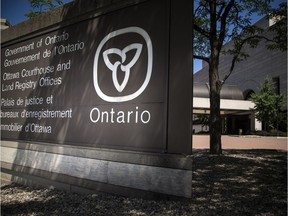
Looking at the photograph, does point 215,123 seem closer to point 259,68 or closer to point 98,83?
point 98,83

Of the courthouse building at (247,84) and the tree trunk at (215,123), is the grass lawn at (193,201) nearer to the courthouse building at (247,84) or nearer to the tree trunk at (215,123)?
the tree trunk at (215,123)

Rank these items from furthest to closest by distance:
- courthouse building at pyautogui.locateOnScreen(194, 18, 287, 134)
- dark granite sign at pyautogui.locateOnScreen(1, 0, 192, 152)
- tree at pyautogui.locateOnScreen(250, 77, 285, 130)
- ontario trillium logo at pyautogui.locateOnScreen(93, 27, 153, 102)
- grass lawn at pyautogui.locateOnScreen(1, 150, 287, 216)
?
1. courthouse building at pyautogui.locateOnScreen(194, 18, 287, 134)
2. tree at pyautogui.locateOnScreen(250, 77, 285, 130)
3. ontario trillium logo at pyautogui.locateOnScreen(93, 27, 153, 102)
4. dark granite sign at pyautogui.locateOnScreen(1, 0, 192, 152)
5. grass lawn at pyautogui.locateOnScreen(1, 150, 287, 216)

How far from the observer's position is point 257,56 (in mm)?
54594

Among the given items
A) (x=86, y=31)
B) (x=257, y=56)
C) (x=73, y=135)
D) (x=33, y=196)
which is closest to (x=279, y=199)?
(x=73, y=135)

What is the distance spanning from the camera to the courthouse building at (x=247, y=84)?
157 ft

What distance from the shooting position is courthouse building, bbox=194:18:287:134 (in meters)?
48.0

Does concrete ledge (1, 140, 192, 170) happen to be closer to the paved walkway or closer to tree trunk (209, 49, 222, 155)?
tree trunk (209, 49, 222, 155)

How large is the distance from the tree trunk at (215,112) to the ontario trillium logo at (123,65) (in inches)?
238

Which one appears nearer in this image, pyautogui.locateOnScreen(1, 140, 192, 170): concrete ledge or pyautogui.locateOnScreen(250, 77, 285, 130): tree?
pyautogui.locateOnScreen(1, 140, 192, 170): concrete ledge

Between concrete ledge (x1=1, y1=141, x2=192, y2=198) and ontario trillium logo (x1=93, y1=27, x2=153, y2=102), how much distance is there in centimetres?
113

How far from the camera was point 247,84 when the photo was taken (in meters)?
57.9

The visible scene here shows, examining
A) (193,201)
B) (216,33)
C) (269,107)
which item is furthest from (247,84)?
(193,201)

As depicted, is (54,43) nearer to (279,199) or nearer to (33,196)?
(33,196)

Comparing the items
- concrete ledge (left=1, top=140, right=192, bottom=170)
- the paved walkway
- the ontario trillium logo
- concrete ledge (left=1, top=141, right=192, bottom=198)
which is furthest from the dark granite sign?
the paved walkway
